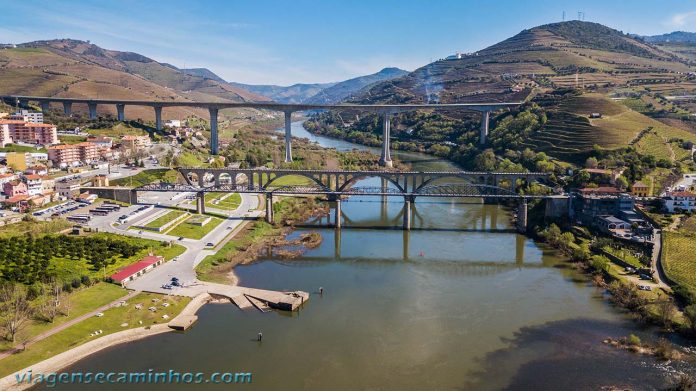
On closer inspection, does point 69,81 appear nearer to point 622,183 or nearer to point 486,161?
point 486,161

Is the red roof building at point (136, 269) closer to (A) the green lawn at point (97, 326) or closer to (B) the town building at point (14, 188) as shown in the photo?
(A) the green lawn at point (97, 326)

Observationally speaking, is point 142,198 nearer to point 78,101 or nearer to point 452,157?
point 78,101

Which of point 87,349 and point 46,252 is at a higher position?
point 46,252

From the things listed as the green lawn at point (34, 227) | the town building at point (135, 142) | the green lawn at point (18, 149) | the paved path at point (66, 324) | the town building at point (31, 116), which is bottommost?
the paved path at point (66, 324)

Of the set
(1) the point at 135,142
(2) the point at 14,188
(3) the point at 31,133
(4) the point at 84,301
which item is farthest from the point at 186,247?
(3) the point at 31,133

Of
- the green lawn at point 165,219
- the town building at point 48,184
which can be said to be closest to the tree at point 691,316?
the green lawn at point 165,219

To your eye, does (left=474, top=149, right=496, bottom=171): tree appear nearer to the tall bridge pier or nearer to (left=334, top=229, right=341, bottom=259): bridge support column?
the tall bridge pier
